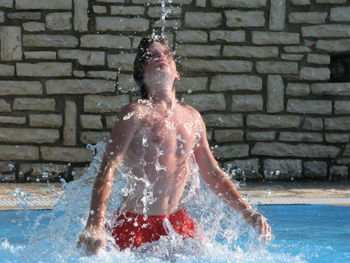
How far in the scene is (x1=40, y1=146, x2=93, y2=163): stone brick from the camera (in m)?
7.42

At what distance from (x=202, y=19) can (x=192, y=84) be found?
65 centimetres

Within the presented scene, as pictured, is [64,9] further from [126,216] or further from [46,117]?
[126,216]

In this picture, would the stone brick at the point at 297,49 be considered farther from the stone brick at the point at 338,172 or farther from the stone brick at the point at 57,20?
the stone brick at the point at 57,20

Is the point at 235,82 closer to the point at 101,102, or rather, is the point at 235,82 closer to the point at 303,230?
the point at 101,102

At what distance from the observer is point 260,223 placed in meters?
3.04

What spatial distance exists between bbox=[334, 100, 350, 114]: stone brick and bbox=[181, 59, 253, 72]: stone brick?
94cm

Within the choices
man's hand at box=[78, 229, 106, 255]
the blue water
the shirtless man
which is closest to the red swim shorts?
the shirtless man

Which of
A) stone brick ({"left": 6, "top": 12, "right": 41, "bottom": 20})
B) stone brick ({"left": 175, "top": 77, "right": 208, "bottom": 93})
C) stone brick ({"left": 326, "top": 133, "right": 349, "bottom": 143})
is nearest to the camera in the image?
stone brick ({"left": 6, "top": 12, "right": 41, "bottom": 20})

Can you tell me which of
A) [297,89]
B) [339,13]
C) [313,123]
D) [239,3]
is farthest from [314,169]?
[239,3]

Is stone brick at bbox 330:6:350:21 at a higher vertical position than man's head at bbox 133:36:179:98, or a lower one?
higher

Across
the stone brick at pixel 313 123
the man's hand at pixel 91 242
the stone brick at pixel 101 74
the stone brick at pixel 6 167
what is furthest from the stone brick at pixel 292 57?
the man's hand at pixel 91 242

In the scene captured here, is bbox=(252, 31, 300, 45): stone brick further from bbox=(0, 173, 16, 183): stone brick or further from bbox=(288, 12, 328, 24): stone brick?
bbox=(0, 173, 16, 183): stone brick

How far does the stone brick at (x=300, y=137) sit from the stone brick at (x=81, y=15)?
2.22 m

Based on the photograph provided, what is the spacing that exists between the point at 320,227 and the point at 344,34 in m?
2.73
